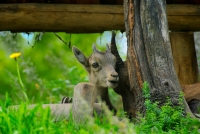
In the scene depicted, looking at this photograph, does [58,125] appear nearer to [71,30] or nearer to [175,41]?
[71,30]

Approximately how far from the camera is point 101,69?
7.16 metres

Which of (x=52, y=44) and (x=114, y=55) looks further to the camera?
(x=52, y=44)

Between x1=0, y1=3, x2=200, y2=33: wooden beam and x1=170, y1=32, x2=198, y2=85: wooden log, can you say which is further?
x1=170, y1=32, x2=198, y2=85: wooden log

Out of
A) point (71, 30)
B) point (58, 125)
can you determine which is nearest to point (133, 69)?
point (58, 125)

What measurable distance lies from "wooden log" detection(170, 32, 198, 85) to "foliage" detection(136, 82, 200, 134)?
304 cm

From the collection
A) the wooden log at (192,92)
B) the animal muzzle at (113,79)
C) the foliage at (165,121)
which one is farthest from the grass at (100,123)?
the wooden log at (192,92)

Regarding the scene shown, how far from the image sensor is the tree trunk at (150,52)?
260 inches

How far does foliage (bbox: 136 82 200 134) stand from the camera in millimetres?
6047

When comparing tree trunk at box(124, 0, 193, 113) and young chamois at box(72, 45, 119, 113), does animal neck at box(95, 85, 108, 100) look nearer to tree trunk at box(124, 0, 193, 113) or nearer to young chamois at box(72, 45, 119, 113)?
young chamois at box(72, 45, 119, 113)

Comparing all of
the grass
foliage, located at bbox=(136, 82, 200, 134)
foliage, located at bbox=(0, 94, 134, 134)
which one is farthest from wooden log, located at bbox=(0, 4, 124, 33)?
foliage, located at bbox=(0, 94, 134, 134)

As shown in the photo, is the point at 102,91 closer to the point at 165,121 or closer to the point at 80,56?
the point at 80,56

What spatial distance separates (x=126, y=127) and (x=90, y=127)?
1.68 ft

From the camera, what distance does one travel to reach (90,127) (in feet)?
18.4

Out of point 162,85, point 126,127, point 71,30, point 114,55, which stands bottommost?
point 126,127
